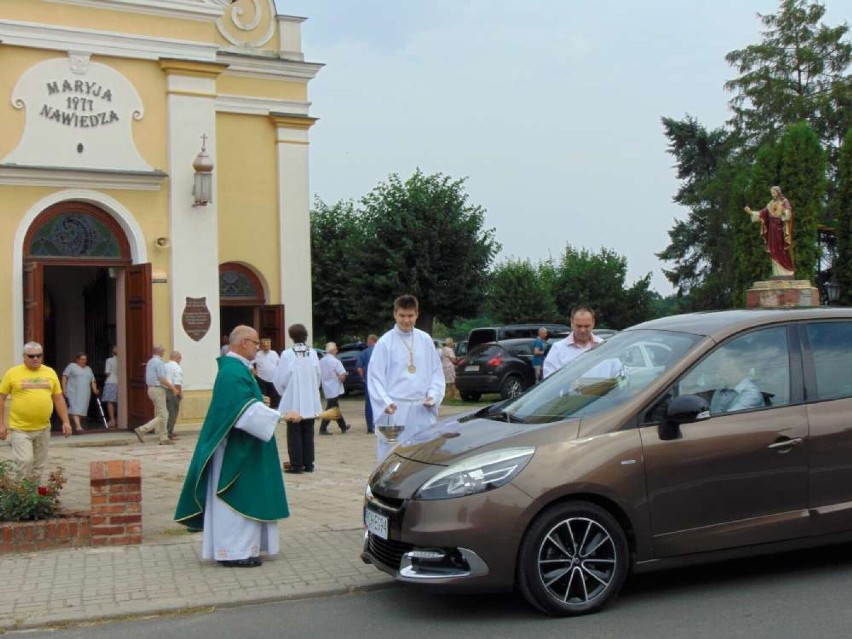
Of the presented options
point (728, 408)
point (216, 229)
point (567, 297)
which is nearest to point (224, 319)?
point (216, 229)

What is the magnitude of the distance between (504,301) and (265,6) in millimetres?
32310

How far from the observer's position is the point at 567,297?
59.5 m

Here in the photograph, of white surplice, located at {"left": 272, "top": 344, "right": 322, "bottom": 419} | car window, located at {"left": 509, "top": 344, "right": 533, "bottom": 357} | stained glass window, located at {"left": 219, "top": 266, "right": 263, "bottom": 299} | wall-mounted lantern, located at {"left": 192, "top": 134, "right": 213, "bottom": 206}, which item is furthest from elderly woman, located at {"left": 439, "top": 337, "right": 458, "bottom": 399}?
white surplice, located at {"left": 272, "top": 344, "right": 322, "bottom": 419}

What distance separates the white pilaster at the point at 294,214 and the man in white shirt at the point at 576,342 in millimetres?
12586

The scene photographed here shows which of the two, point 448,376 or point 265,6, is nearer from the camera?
point 265,6

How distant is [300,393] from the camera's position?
42.2ft

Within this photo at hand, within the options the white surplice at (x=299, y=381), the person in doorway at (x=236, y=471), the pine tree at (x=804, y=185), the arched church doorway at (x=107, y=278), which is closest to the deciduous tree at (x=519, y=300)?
the pine tree at (x=804, y=185)

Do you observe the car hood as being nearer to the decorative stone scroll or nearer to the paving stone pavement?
the paving stone pavement

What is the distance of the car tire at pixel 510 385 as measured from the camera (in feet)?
84.5

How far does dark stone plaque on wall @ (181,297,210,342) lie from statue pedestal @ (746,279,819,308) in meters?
15.4

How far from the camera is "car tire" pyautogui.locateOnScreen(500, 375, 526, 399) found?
1014 inches

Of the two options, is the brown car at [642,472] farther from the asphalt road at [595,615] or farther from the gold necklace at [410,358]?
the gold necklace at [410,358]

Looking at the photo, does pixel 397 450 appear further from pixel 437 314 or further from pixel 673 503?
pixel 437 314

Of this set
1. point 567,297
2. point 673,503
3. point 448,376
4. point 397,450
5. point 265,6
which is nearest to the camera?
point 673,503
